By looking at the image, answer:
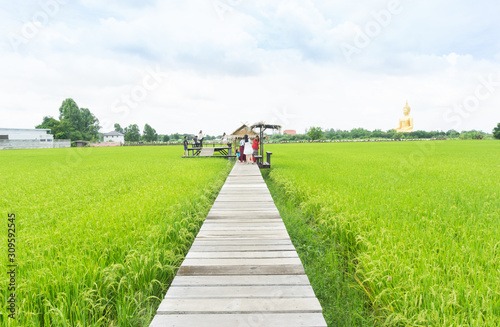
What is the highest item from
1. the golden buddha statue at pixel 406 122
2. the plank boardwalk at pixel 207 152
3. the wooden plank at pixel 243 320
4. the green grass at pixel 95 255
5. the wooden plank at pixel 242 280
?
the golden buddha statue at pixel 406 122

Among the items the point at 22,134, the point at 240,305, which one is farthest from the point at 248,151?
the point at 22,134

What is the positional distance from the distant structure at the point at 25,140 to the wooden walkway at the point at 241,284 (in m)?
54.8

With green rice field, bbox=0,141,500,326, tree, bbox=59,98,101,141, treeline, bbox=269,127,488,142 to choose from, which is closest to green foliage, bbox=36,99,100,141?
tree, bbox=59,98,101,141

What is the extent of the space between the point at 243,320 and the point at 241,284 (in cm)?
45

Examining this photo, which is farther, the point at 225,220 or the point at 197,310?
the point at 225,220

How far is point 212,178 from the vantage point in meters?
9.16

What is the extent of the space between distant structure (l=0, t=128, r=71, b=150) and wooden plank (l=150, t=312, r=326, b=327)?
55.6 m

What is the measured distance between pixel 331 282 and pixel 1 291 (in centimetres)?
377

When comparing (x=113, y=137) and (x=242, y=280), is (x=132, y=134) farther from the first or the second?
(x=242, y=280)

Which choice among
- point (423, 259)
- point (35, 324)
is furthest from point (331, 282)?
point (35, 324)

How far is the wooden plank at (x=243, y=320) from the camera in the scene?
5.69 feet

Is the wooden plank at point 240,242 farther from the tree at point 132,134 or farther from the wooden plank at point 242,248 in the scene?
the tree at point 132,134

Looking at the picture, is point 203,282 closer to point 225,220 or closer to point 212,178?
Result: point 225,220

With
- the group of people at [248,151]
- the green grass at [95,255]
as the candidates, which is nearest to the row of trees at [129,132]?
the group of people at [248,151]
